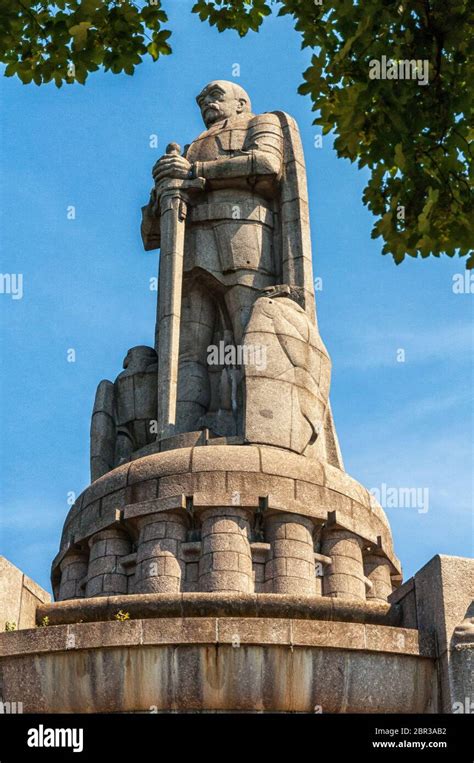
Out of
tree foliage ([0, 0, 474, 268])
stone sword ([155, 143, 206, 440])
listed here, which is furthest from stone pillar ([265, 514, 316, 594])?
tree foliage ([0, 0, 474, 268])

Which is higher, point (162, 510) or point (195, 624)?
point (162, 510)

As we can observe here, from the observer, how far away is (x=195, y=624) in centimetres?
1023

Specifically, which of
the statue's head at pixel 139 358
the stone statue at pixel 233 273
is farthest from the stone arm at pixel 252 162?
→ the statue's head at pixel 139 358

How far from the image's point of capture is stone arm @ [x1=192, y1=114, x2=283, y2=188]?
17.1 meters

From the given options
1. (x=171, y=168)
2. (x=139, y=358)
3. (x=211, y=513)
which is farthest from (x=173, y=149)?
(x=211, y=513)

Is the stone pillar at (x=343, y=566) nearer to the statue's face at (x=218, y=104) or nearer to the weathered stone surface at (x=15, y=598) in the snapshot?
the weathered stone surface at (x=15, y=598)

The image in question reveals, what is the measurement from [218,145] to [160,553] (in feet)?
23.0

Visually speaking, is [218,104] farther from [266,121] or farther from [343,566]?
[343,566]

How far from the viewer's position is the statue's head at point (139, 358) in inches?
652

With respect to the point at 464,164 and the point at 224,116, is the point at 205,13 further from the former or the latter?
the point at 224,116

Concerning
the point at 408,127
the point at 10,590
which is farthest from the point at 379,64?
the point at 10,590

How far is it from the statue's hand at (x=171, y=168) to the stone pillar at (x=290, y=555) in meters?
5.96

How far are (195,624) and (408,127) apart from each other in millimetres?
4601

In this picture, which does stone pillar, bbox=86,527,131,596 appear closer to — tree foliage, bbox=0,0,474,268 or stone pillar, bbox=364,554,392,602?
stone pillar, bbox=364,554,392,602
